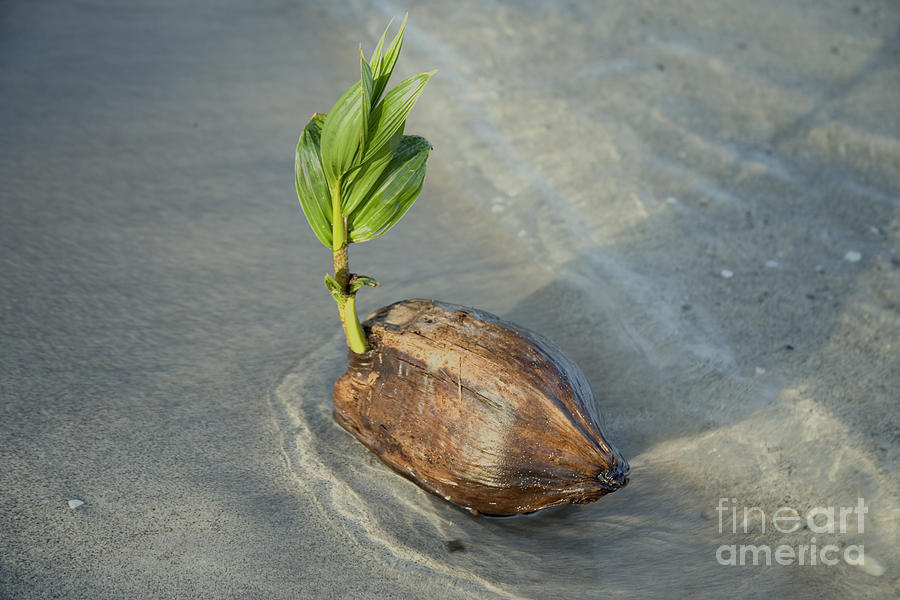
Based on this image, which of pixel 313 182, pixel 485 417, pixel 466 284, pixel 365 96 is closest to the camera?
pixel 365 96

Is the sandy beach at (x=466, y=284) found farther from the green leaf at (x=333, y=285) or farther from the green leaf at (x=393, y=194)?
the green leaf at (x=393, y=194)

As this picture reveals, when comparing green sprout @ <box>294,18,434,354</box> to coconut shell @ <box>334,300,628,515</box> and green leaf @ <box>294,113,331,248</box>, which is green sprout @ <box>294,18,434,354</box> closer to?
green leaf @ <box>294,113,331,248</box>

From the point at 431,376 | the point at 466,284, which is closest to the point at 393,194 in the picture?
the point at 431,376

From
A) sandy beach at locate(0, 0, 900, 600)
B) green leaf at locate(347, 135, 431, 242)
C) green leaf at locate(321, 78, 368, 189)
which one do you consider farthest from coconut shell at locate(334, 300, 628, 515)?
green leaf at locate(321, 78, 368, 189)

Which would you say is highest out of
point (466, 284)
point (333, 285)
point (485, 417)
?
point (333, 285)

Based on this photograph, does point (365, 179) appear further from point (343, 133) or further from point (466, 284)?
point (466, 284)

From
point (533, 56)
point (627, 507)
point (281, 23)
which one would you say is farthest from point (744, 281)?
point (281, 23)

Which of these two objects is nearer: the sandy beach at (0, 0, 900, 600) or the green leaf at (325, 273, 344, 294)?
the sandy beach at (0, 0, 900, 600)
